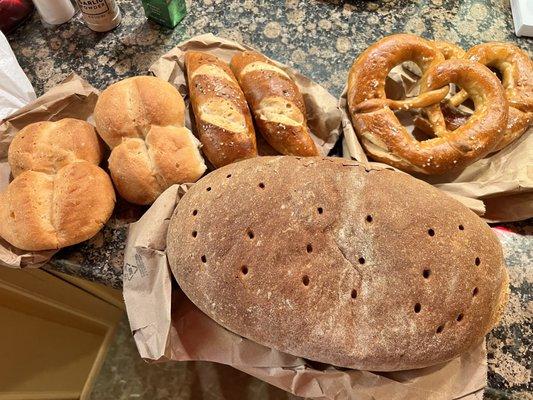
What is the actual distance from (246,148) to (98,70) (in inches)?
17.0

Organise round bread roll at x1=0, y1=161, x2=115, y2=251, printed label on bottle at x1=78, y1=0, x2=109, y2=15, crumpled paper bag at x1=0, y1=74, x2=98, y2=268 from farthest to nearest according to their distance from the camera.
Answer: printed label on bottle at x1=78, y1=0, x2=109, y2=15 < crumpled paper bag at x1=0, y1=74, x2=98, y2=268 < round bread roll at x1=0, y1=161, x2=115, y2=251

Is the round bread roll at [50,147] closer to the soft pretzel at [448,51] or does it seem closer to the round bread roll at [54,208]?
the round bread roll at [54,208]

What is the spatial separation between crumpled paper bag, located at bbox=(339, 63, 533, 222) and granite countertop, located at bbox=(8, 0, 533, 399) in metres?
0.19

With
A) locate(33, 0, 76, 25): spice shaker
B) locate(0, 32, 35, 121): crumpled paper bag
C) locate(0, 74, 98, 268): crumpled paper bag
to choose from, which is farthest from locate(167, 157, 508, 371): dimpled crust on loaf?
locate(33, 0, 76, 25): spice shaker

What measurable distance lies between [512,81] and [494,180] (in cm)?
21

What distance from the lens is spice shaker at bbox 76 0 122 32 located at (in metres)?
0.95

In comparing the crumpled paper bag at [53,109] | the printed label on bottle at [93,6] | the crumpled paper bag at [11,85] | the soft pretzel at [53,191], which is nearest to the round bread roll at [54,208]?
the soft pretzel at [53,191]

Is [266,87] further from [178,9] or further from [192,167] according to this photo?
[178,9]

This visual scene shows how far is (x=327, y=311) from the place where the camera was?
1.96 ft

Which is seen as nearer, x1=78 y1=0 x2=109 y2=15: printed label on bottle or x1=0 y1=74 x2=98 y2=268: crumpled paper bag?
x1=0 y1=74 x2=98 y2=268: crumpled paper bag

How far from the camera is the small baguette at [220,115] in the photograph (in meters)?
0.78

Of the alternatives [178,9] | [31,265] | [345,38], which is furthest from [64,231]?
[345,38]

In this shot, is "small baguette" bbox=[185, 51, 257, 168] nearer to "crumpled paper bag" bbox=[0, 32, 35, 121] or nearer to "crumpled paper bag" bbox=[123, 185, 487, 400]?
"crumpled paper bag" bbox=[123, 185, 487, 400]

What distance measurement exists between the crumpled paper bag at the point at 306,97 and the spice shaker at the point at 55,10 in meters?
0.32
